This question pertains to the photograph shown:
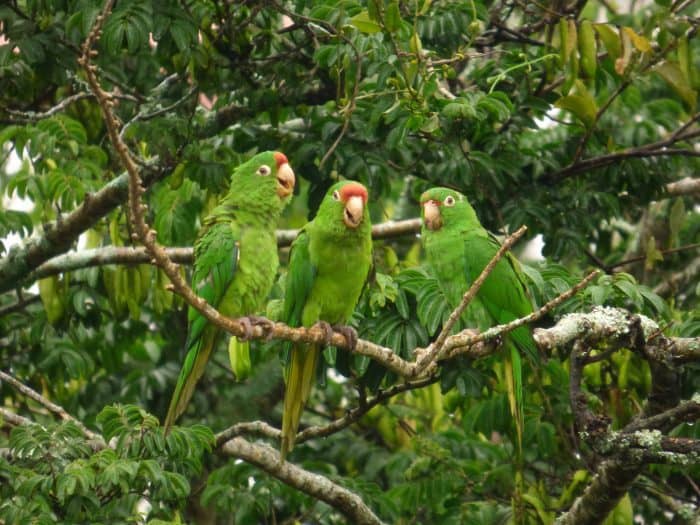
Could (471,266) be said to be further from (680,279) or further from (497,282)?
(680,279)

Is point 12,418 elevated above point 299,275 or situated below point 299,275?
below

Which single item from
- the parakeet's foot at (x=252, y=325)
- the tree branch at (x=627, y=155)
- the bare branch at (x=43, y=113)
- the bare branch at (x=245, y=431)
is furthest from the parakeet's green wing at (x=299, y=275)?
the tree branch at (x=627, y=155)

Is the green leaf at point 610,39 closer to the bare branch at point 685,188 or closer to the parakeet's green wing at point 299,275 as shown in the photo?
the parakeet's green wing at point 299,275

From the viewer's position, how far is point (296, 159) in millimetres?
5148

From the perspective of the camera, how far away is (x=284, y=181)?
14.2ft

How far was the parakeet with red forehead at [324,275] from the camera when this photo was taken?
4.05m

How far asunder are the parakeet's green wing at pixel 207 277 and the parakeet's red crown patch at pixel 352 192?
0.47 m

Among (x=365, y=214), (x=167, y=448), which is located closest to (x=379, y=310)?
(x=365, y=214)

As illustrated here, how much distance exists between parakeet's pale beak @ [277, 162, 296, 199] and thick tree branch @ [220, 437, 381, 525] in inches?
46.9

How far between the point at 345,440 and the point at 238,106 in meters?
1.91

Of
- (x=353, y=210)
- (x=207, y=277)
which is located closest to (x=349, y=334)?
(x=353, y=210)

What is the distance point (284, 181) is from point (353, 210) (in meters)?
0.47

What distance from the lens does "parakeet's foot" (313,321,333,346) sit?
3980mm

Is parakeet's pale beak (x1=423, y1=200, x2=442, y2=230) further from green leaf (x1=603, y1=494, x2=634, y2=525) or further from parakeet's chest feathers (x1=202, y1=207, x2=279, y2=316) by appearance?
green leaf (x1=603, y1=494, x2=634, y2=525)
